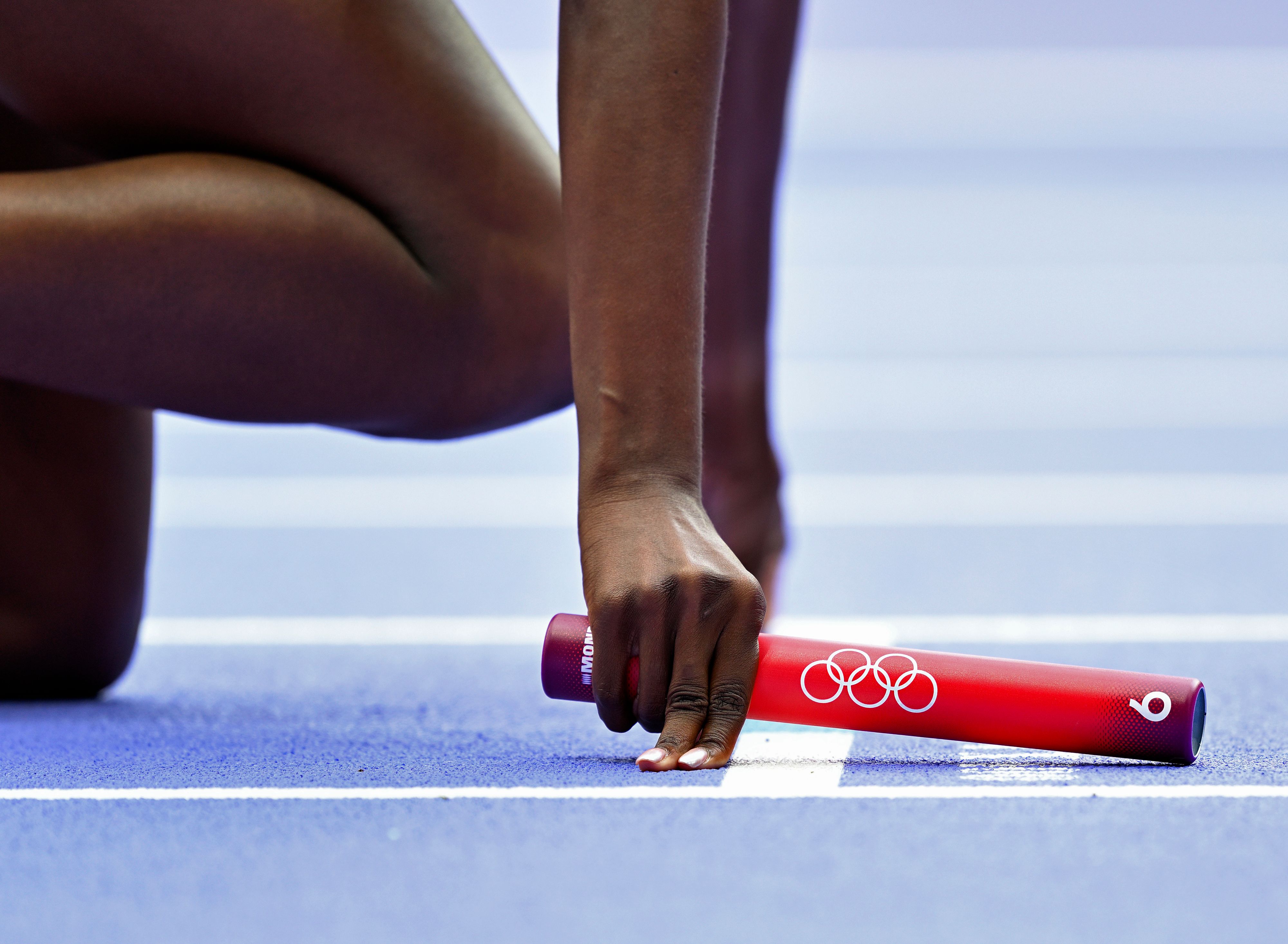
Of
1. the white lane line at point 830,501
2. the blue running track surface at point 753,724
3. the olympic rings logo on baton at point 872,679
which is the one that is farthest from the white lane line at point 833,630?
the white lane line at point 830,501

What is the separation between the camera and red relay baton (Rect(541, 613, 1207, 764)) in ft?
3.76

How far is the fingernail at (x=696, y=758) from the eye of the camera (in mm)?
1110

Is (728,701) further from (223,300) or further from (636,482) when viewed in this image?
(223,300)

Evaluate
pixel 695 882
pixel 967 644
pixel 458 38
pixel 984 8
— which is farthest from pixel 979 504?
pixel 984 8

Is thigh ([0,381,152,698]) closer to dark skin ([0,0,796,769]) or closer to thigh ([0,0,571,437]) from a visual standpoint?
dark skin ([0,0,796,769])

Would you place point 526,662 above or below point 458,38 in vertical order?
below

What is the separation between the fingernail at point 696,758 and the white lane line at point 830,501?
2327 mm

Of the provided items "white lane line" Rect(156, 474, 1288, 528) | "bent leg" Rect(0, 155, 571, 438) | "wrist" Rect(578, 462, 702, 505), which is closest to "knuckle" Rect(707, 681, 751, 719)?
"wrist" Rect(578, 462, 702, 505)

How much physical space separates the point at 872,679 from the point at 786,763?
85 millimetres

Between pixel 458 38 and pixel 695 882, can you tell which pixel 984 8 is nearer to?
pixel 458 38

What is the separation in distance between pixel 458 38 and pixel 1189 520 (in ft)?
7.16

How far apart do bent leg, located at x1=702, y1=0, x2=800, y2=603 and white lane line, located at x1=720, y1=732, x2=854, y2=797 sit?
0.59 meters

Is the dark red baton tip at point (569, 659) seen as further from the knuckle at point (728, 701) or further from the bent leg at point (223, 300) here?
the bent leg at point (223, 300)

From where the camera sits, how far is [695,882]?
2.96ft
